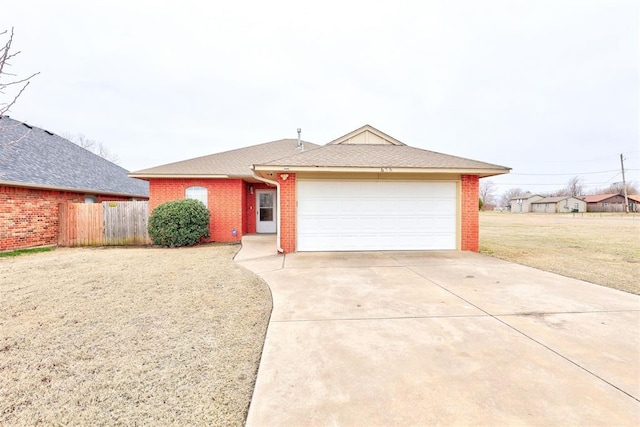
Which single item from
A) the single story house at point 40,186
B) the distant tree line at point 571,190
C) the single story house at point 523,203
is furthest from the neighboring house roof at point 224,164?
the single story house at point 523,203

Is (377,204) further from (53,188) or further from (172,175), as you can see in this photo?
(53,188)

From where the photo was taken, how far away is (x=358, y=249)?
899 centimetres

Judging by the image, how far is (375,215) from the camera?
29.6 ft

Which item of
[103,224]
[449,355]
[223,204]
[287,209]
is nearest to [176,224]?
[223,204]

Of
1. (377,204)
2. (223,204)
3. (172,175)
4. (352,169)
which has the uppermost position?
(172,175)

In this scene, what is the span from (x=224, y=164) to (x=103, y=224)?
5.38 m

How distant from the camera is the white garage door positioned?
Result: 895cm

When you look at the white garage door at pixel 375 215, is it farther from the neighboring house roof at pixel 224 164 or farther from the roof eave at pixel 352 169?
the neighboring house roof at pixel 224 164

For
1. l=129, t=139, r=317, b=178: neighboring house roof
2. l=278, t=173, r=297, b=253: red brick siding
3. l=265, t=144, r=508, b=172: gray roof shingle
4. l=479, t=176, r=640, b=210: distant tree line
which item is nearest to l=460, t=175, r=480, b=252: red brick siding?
l=265, t=144, r=508, b=172: gray roof shingle

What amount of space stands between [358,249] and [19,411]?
25.4 feet

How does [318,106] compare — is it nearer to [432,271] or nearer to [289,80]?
[289,80]

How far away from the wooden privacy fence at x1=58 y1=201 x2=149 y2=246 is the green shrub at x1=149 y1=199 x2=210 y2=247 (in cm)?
113

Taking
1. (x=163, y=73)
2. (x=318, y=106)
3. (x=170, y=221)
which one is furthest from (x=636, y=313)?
(x=318, y=106)

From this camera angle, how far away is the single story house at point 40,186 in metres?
9.95
